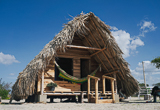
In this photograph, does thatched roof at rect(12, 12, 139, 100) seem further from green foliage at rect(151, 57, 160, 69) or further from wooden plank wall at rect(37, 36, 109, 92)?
green foliage at rect(151, 57, 160, 69)

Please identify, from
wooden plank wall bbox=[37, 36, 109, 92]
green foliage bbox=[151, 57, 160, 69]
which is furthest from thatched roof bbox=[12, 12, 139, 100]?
green foliage bbox=[151, 57, 160, 69]

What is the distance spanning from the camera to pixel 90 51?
31.9 feet

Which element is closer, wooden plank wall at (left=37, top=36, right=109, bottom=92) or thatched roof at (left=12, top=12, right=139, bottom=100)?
thatched roof at (left=12, top=12, right=139, bottom=100)

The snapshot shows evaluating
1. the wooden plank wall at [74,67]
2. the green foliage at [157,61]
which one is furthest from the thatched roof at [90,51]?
the green foliage at [157,61]

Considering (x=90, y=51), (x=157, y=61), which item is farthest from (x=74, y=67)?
(x=157, y=61)

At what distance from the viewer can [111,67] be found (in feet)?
30.8

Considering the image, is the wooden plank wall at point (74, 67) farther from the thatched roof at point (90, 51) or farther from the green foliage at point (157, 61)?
the green foliage at point (157, 61)

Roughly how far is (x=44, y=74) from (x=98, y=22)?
11.4ft

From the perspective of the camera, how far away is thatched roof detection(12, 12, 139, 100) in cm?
730

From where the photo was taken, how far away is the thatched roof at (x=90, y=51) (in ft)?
23.9

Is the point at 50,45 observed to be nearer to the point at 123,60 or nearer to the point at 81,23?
the point at 81,23

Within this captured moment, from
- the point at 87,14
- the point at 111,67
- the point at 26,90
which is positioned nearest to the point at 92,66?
the point at 111,67

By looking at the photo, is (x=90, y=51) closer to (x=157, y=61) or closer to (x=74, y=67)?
(x=74, y=67)

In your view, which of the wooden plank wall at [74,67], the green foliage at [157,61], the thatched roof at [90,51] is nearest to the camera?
the thatched roof at [90,51]
